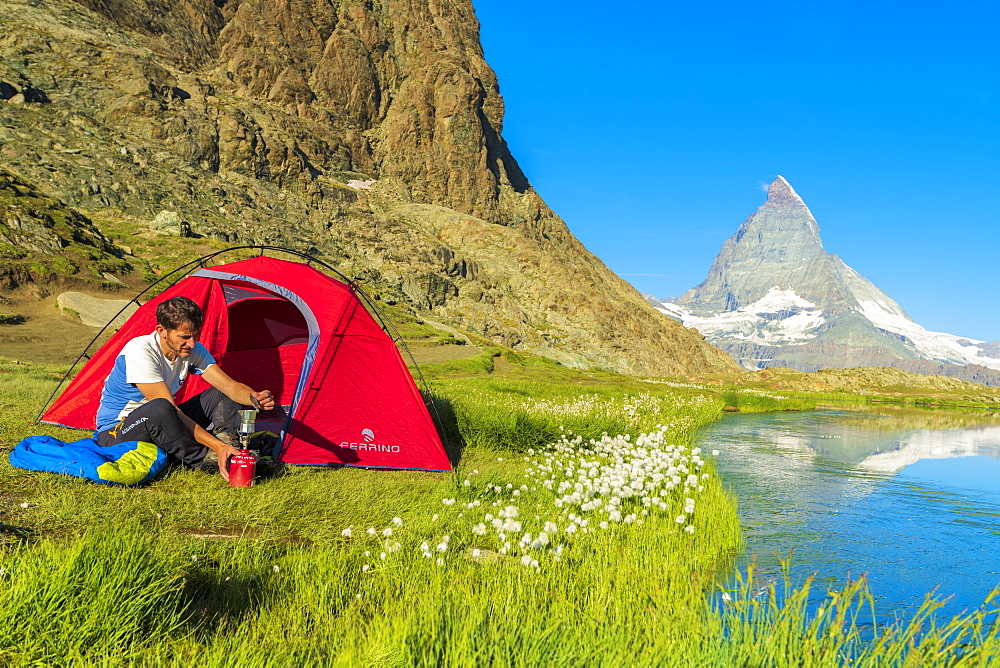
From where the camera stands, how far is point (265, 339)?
13.7m

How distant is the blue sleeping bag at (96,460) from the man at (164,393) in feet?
0.91

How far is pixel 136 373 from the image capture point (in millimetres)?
8125

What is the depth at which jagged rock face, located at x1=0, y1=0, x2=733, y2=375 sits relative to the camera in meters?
71.1

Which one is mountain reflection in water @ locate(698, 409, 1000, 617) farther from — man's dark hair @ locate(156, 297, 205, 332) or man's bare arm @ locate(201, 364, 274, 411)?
man's dark hair @ locate(156, 297, 205, 332)

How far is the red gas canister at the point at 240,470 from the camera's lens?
314 inches

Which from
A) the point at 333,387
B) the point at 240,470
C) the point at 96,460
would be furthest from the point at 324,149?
the point at 240,470

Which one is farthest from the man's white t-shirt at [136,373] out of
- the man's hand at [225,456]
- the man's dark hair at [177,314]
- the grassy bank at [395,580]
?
the man's hand at [225,456]

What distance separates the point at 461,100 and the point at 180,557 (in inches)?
5103

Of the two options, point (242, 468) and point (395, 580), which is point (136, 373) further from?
point (395, 580)

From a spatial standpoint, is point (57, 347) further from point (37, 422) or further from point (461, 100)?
point (461, 100)

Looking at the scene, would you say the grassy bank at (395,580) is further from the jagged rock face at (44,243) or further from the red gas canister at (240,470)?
the jagged rock face at (44,243)

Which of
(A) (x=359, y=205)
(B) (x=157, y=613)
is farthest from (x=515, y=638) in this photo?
(A) (x=359, y=205)

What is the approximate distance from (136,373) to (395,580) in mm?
5317

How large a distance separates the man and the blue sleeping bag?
0.28 metres
